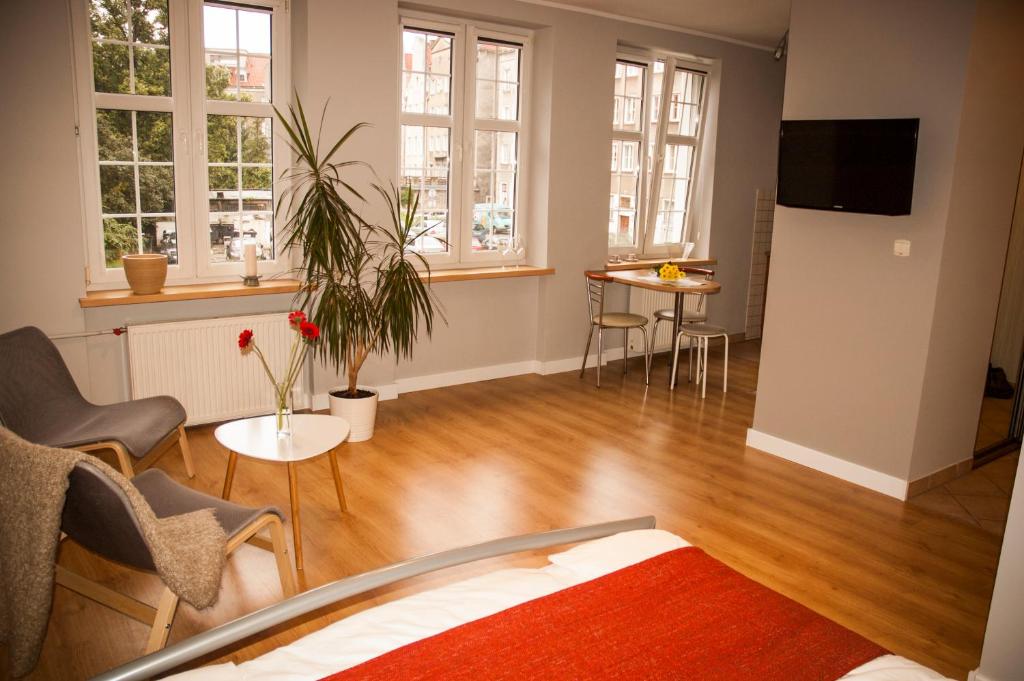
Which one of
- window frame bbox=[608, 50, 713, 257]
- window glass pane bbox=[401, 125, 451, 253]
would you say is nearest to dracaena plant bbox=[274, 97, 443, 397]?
window glass pane bbox=[401, 125, 451, 253]

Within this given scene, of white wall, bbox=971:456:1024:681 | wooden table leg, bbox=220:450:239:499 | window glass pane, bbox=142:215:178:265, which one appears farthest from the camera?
window glass pane, bbox=142:215:178:265

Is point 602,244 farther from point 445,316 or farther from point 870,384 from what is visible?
point 870,384

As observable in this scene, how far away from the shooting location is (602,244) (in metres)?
6.65

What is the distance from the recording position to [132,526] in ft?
7.50

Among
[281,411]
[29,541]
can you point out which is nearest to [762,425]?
[281,411]

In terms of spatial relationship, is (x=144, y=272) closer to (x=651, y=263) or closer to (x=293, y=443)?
(x=293, y=443)

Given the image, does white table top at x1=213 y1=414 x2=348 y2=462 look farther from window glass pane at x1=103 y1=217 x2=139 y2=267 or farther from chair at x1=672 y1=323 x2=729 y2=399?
chair at x1=672 y1=323 x2=729 y2=399

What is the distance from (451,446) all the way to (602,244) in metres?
2.64

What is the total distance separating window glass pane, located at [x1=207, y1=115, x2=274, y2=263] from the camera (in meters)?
4.92

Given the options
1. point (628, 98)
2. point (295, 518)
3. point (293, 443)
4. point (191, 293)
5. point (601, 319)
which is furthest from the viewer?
point (628, 98)

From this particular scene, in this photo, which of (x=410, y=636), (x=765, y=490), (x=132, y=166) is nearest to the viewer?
(x=410, y=636)

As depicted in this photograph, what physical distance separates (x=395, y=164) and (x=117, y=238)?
182 centimetres

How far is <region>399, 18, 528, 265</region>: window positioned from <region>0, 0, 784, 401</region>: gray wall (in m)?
Result: 0.20

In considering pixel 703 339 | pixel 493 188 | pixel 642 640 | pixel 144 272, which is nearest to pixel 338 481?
pixel 144 272
